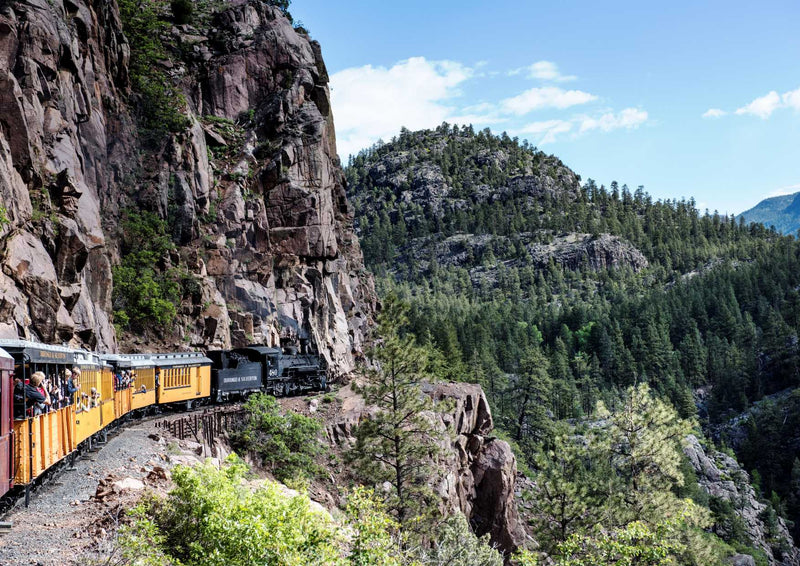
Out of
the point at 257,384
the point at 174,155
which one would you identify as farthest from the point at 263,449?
the point at 174,155

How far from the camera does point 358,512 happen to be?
563 inches

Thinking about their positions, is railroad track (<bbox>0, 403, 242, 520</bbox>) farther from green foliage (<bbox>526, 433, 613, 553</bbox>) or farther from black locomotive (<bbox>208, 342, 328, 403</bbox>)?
green foliage (<bbox>526, 433, 613, 553</bbox>)

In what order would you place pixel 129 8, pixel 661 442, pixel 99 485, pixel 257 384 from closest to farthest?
1. pixel 99 485
2. pixel 661 442
3. pixel 257 384
4. pixel 129 8

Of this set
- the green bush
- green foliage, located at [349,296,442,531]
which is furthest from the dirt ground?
the green bush

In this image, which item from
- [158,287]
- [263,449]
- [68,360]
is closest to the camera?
[68,360]

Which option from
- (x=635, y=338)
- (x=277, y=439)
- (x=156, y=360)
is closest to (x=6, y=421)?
(x=277, y=439)

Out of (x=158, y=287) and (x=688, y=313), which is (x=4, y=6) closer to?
(x=158, y=287)

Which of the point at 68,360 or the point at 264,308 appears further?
the point at 264,308

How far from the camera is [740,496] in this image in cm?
7575

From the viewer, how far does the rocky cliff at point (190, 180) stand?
1193 inches

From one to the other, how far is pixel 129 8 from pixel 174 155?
14939 mm

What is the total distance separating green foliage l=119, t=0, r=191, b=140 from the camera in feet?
150

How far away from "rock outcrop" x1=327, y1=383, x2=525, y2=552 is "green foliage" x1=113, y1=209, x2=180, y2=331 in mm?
13072

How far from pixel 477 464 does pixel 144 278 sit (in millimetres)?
25158
